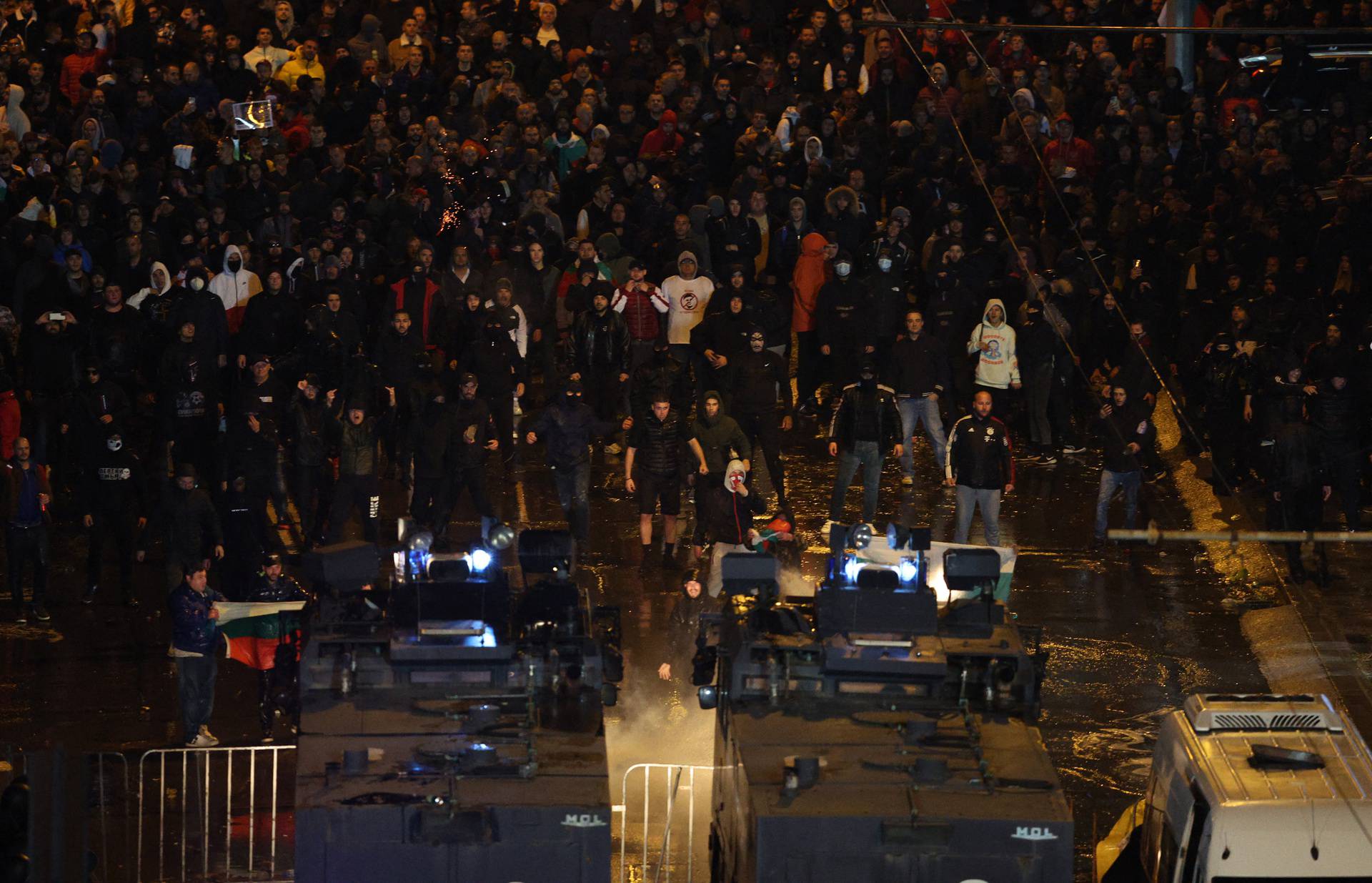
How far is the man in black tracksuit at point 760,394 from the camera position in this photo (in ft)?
69.2

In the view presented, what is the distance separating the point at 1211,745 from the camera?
1224 cm

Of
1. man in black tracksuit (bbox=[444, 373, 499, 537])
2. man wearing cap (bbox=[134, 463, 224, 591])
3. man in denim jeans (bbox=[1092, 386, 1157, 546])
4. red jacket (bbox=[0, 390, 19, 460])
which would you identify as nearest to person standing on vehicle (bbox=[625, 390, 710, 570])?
man in black tracksuit (bbox=[444, 373, 499, 537])

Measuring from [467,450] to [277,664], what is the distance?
513 cm

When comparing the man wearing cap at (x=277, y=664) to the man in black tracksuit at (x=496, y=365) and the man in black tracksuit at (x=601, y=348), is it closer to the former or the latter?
the man in black tracksuit at (x=496, y=365)

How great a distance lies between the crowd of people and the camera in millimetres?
20000

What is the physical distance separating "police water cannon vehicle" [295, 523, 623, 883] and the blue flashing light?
10 millimetres

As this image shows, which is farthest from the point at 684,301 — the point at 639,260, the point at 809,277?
the point at 809,277

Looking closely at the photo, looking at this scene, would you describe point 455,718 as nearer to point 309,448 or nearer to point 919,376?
point 309,448

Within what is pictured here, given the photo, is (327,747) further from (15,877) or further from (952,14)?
(952,14)

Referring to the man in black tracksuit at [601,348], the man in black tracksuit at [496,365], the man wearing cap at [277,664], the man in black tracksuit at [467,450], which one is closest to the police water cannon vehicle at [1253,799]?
the man wearing cap at [277,664]

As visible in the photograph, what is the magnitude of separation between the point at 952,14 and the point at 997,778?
19788 mm

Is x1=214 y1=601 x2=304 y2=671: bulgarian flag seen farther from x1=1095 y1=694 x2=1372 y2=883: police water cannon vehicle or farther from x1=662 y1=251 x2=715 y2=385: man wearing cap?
x1=662 y1=251 x2=715 y2=385: man wearing cap

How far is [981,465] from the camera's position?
64.5 ft

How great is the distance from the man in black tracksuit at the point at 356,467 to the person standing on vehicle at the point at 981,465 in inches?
206
